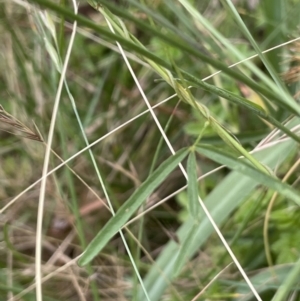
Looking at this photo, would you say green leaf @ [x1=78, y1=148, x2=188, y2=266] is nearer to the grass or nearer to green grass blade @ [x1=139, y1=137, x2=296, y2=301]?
the grass

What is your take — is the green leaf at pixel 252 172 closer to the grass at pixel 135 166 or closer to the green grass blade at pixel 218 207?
the grass at pixel 135 166

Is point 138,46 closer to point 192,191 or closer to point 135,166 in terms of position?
A: point 192,191

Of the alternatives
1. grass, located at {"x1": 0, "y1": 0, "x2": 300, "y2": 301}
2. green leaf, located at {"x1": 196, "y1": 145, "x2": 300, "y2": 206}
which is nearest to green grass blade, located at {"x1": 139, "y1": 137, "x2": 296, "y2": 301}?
grass, located at {"x1": 0, "y1": 0, "x2": 300, "y2": 301}

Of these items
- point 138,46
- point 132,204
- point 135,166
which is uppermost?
point 138,46

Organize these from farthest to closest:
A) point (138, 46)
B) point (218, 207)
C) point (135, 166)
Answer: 1. point (135, 166)
2. point (218, 207)
3. point (138, 46)

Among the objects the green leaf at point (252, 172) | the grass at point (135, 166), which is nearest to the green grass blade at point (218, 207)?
the grass at point (135, 166)

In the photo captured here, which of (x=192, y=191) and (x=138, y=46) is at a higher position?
(x=138, y=46)

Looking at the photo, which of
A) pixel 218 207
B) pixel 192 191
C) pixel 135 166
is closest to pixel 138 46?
pixel 192 191
